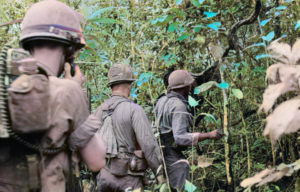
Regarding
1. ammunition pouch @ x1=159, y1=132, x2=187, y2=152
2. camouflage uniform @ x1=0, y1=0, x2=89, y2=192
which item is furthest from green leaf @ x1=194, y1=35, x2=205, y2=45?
camouflage uniform @ x1=0, y1=0, x2=89, y2=192

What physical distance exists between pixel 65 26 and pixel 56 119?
23.8 inches

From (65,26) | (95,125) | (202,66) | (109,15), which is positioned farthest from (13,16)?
(95,125)

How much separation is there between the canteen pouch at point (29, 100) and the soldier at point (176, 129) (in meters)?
3.37

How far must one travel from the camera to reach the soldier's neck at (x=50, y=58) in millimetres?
2064

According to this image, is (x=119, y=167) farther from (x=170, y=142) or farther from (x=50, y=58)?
(x=50, y=58)

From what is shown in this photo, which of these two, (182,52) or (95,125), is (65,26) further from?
(182,52)

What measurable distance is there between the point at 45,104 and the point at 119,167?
2544 millimetres

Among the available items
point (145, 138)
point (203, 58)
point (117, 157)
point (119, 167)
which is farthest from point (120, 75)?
point (203, 58)

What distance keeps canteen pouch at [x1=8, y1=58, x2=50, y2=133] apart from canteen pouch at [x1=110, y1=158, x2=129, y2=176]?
2459 millimetres

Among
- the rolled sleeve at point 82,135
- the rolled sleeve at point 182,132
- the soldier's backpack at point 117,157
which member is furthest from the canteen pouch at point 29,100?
the rolled sleeve at point 182,132

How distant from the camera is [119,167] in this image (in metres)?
4.16

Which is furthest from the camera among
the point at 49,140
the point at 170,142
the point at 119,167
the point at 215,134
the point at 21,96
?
the point at 170,142

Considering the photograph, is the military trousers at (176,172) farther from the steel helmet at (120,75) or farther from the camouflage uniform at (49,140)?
the camouflage uniform at (49,140)

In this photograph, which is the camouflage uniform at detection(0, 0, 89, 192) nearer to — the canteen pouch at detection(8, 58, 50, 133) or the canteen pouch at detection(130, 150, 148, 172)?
the canteen pouch at detection(8, 58, 50, 133)
